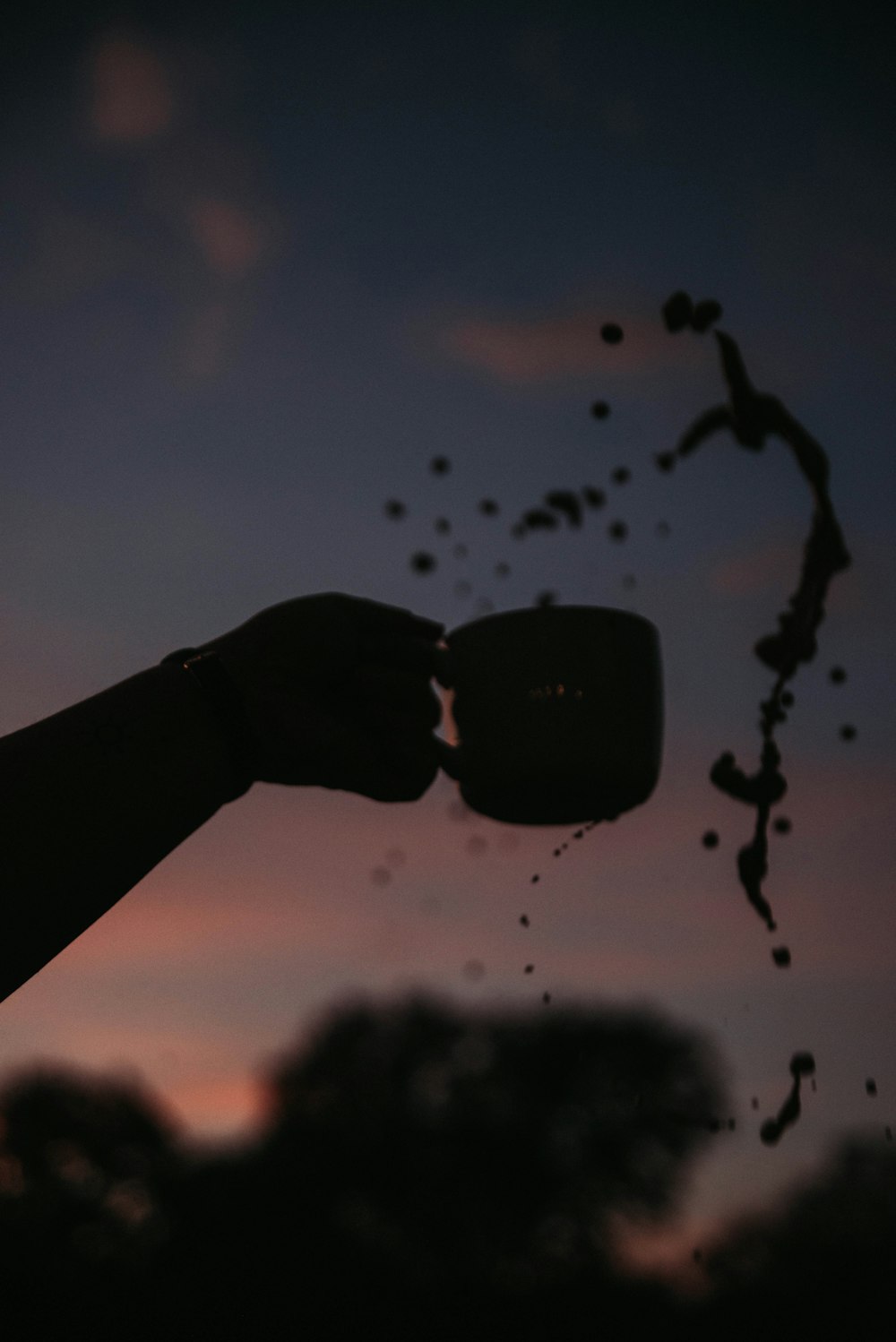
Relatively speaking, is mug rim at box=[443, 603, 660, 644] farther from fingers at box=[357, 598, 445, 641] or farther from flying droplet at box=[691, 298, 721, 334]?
flying droplet at box=[691, 298, 721, 334]

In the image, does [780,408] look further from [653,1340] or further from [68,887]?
[653,1340]

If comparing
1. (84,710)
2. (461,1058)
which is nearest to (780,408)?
(84,710)

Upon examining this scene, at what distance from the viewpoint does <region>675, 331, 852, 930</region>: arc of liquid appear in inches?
146

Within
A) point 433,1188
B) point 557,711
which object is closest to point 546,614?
point 557,711

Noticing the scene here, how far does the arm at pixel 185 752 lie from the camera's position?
210cm

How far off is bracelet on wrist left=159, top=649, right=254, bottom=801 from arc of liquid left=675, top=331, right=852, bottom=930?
1.67 metres

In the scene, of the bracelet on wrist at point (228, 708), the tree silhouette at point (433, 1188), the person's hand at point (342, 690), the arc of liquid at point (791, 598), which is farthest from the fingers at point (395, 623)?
the tree silhouette at point (433, 1188)

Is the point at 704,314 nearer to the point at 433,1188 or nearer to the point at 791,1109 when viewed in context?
the point at 791,1109

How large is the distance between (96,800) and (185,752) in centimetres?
25

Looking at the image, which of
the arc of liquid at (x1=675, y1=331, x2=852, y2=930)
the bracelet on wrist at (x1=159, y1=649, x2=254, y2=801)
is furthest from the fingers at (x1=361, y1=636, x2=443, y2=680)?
the arc of liquid at (x1=675, y1=331, x2=852, y2=930)

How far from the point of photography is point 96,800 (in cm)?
220

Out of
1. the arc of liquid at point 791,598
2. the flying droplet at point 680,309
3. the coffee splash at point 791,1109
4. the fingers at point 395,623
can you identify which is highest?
the flying droplet at point 680,309

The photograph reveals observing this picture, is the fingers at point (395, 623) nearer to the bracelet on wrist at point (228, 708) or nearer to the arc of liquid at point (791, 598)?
the bracelet on wrist at point (228, 708)

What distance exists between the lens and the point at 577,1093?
48812mm
